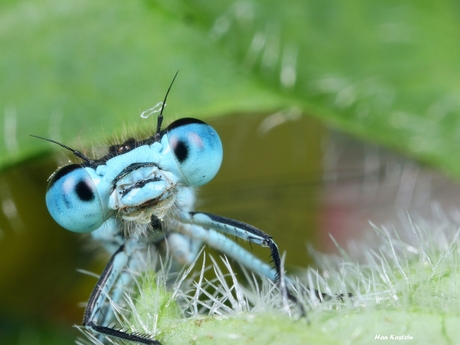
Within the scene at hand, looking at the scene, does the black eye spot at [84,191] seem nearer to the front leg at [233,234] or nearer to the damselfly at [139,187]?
the damselfly at [139,187]

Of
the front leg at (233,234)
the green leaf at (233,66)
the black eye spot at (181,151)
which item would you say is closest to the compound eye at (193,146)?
the black eye spot at (181,151)

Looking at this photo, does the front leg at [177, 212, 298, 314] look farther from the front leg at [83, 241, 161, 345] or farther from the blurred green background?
the front leg at [83, 241, 161, 345]

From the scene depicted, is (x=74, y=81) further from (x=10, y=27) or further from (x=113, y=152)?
(x=113, y=152)

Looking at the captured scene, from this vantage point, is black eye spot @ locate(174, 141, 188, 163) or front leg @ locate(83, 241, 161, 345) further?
black eye spot @ locate(174, 141, 188, 163)

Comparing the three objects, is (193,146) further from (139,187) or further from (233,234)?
(233,234)

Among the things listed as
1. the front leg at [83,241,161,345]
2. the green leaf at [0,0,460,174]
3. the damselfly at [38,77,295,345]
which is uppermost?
the green leaf at [0,0,460,174]

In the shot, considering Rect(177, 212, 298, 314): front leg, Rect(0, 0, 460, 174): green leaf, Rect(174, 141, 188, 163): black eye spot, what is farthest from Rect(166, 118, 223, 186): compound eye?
Rect(0, 0, 460, 174): green leaf

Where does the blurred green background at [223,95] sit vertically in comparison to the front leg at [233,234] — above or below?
above
